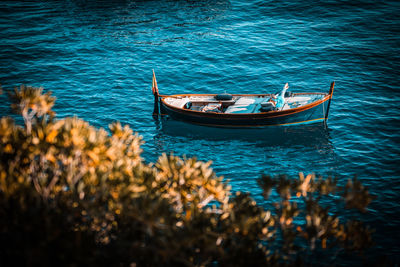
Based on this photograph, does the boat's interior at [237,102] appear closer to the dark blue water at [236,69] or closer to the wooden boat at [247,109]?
the wooden boat at [247,109]

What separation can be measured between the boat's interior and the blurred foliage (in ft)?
62.5

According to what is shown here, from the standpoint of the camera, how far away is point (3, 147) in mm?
14211

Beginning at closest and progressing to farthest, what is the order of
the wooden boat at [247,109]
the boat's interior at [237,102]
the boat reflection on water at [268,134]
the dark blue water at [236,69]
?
the dark blue water at [236,69]
the wooden boat at [247,109]
the boat reflection on water at [268,134]
the boat's interior at [237,102]

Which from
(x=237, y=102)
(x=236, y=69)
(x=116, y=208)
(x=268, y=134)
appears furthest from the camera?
(x=236, y=69)

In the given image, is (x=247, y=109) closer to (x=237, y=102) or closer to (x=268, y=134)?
(x=237, y=102)

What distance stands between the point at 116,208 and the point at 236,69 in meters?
35.1

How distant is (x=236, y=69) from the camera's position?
4584 centimetres

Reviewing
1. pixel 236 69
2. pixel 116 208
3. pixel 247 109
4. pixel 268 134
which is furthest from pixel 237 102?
pixel 116 208

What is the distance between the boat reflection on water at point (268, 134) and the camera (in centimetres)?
3281

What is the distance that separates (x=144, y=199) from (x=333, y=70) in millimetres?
39017

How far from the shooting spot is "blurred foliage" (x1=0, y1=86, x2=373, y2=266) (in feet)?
40.7

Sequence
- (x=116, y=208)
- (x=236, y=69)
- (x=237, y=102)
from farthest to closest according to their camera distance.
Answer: (x=236, y=69)
(x=237, y=102)
(x=116, y=208)

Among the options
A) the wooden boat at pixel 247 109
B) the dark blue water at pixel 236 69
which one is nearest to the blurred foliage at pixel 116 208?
the dark blue water at pixel 236 69

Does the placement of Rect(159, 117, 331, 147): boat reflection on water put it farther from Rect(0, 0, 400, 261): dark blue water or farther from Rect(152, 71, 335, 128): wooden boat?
Rect(152, 71, 335, 128): wooden boat
